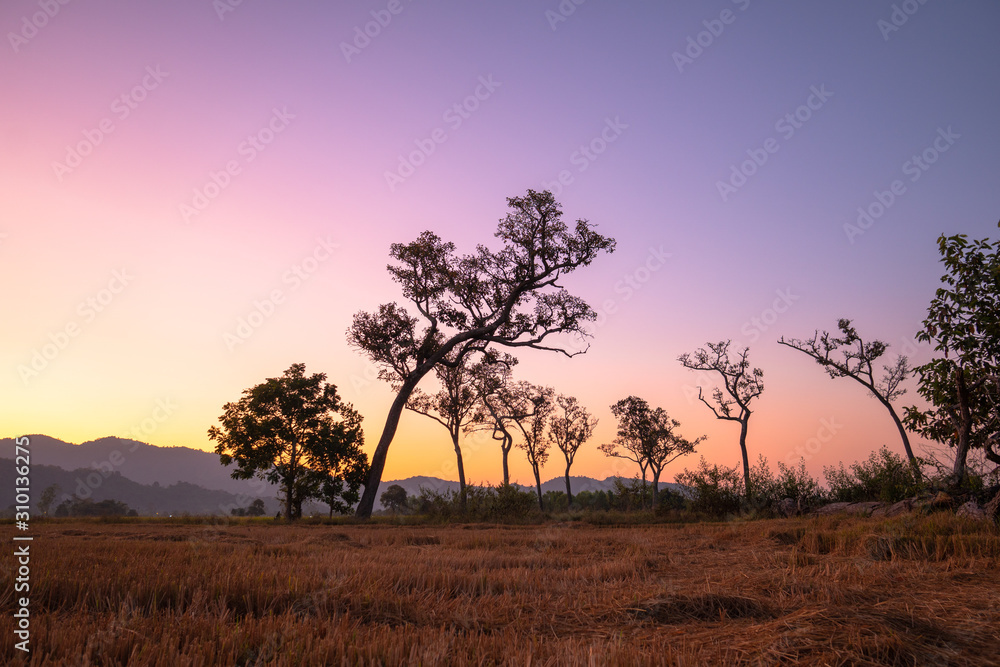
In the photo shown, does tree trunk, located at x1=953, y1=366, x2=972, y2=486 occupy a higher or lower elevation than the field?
higher

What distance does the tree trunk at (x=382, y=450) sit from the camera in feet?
75.0

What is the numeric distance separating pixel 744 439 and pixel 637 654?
4053 centimetres

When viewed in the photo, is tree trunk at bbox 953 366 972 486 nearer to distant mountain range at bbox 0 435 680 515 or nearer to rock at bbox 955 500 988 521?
rock at bbox 955 500 988 521

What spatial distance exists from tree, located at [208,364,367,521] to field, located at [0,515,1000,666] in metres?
19.3

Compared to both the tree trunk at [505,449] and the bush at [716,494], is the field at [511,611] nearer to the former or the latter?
the bush at [716,494]

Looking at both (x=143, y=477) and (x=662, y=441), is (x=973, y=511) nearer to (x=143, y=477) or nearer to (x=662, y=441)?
(x=662, y=441)

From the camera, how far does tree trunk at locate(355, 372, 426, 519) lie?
22.9m

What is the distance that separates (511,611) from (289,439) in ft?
79.2

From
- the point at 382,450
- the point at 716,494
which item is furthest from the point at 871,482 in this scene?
the point at 382,450

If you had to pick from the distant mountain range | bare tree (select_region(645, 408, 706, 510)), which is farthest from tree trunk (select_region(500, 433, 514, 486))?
the distant mountain range

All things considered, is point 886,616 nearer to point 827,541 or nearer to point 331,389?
point 827,541

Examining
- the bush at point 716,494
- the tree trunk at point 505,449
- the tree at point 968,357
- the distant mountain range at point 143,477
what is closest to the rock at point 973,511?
the tree at point 968,357

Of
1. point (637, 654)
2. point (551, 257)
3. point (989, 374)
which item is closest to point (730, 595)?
point (637, 654)

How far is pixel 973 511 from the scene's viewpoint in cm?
862
